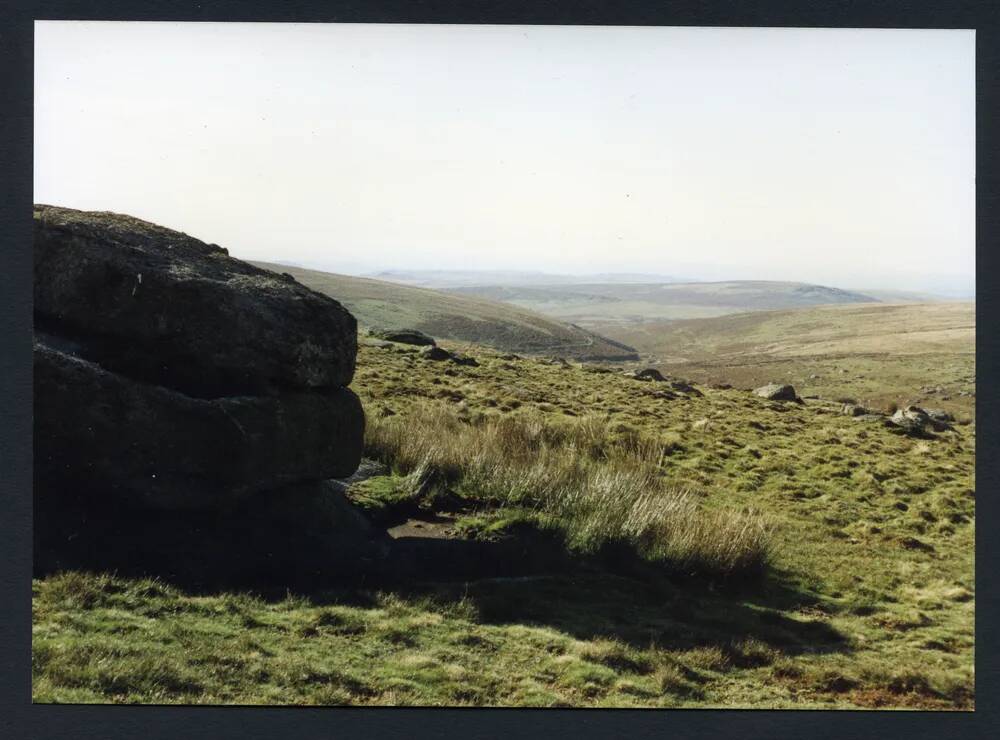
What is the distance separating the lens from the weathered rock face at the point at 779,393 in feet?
59.1

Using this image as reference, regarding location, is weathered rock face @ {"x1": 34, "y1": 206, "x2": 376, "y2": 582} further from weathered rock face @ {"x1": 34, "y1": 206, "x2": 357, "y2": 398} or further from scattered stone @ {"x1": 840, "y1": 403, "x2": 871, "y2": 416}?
scattered stone @ {"x1": 840, "y1": 403, "x2": 871, "y2": 416}

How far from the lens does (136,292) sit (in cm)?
657

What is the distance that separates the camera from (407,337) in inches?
691

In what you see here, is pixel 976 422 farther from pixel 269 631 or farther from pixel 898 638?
pixel 269 631

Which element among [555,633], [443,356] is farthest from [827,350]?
[555,633]

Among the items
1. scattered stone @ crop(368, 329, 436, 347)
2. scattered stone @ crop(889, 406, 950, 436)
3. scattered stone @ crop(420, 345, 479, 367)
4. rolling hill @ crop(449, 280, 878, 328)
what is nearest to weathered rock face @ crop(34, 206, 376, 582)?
rolling hill @ crop(449, 280, 878, 328)

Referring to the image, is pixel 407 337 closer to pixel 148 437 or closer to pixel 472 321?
pixel 472 321

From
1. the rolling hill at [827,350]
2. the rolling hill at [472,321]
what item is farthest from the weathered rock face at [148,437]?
the rolling hill at [827,350]

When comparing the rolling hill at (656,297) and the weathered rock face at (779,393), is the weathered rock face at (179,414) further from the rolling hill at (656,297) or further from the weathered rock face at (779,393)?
the weathered rock face at (779,393)

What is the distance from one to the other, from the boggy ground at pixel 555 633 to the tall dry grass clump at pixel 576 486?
6.5 inches

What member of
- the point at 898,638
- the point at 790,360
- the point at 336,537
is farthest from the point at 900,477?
the point at 790,360

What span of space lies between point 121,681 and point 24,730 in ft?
3.35

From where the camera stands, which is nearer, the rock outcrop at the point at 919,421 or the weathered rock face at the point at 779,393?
the rock outcrop at the point at 919,421

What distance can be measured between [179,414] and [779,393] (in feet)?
47.5
